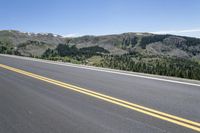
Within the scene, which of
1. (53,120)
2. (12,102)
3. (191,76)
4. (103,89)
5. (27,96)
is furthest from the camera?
(191,76)

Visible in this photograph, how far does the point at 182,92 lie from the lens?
7.84 m

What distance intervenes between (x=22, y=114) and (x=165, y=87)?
16.1 feet

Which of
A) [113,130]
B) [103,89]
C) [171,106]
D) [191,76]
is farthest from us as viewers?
Result: [191,76]

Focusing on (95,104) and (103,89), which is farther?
(103,89)

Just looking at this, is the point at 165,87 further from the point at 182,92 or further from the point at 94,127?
the point at 94,127

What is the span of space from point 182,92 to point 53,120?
4256mm

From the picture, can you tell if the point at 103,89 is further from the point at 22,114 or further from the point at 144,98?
the point at 22,114

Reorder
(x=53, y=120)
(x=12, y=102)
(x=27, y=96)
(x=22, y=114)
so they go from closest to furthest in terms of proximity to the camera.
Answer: (x=53, y=120) → (x=22, y=114) → (x=12, y=102) → (x=27, y=96)

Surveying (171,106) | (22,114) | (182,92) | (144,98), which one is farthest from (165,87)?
(22,114)

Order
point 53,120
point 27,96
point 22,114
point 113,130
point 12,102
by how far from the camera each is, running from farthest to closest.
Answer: point 27,96 → point 12,102 → point 22,114 → point 53,120 → point 113,130

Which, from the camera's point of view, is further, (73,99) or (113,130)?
(73,99)

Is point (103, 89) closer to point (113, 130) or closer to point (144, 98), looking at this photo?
point (144, 98)

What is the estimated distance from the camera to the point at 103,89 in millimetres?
8398

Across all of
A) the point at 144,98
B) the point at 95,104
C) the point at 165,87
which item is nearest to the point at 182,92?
the point at 165,87
